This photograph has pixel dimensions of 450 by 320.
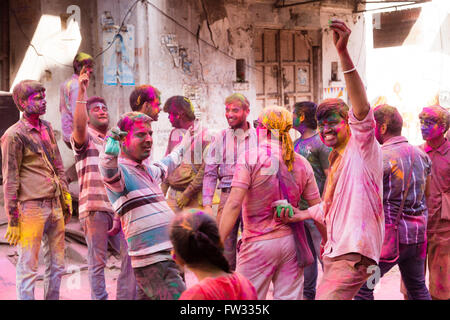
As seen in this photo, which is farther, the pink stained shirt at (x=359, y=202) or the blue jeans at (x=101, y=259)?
the blue jeans at (x=101, y=259)

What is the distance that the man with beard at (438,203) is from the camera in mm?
5512

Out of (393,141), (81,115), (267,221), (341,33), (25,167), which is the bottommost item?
(267,221)

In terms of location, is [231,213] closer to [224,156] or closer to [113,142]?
[113,142]

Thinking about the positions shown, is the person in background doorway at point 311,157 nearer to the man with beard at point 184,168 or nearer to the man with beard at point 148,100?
the man with beard at point 184,168

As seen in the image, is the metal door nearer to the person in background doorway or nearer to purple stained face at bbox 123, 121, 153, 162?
the person in background doorway

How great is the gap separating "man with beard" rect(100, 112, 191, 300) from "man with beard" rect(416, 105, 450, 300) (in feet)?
8.46

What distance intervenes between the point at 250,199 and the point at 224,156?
1623 mm

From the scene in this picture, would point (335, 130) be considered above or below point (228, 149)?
above

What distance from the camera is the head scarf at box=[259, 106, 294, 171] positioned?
180 inches

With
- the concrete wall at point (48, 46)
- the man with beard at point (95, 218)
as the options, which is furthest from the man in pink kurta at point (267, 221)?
the concrete wall at point (48, 46)

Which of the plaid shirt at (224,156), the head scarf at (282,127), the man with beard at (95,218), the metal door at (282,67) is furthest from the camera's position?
the metal door at (282,67)

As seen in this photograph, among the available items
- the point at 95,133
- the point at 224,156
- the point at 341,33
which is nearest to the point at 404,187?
the point at 341,33

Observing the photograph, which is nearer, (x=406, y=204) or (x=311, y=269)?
(x=406, y=204)

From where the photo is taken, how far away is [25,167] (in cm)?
535
